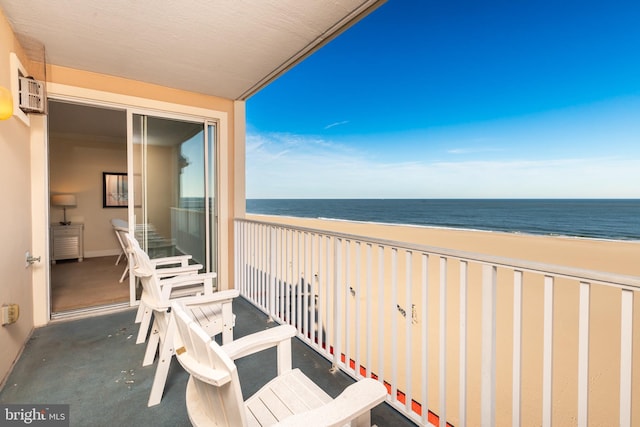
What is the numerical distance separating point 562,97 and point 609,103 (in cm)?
192

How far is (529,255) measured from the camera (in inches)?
357

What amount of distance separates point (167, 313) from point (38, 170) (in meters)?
2.24

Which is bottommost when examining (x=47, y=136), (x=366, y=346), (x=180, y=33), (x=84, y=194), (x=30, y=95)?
(x=366, y=346)

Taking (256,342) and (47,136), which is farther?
(47,136)

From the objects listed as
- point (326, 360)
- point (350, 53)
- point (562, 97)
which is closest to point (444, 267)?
point (326, 360)

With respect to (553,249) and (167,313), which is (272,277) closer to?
(167,313)

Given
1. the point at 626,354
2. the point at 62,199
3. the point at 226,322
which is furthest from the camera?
the point at 62,199

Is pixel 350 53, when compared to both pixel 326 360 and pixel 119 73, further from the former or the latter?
pixel 326 360

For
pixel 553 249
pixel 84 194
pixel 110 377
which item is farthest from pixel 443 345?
pixel 553 249

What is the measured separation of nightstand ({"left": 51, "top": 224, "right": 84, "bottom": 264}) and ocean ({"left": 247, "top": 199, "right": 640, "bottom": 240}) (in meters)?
16.7

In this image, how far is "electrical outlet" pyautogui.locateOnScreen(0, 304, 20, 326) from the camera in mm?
1925

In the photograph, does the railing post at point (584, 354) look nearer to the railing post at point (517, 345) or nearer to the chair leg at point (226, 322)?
the railing post at point (517, 345)

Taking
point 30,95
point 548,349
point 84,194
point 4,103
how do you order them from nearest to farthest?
point 548,349
point 4,103
point 30,95
point 84,194

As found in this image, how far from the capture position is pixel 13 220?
2.16 m
